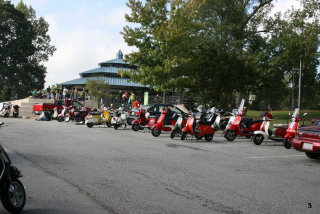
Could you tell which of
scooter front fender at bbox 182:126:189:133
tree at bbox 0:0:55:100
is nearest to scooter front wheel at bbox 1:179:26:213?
scooter front fender at bbox 182:126:189:133

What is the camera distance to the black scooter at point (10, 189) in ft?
14.2

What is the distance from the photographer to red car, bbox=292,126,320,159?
372 inches

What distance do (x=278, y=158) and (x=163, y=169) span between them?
13.4ft

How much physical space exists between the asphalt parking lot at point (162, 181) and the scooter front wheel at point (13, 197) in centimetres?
16

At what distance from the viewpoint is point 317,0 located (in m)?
27.8

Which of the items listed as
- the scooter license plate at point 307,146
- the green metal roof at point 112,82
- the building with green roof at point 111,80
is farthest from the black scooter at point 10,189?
the green metal roof at point 112,82

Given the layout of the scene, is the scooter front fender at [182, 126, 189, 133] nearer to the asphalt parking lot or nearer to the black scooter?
the asphalt parking lot

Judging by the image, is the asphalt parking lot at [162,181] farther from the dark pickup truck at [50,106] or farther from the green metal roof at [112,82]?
the green metal roof at [112,82]

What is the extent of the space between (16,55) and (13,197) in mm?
54463

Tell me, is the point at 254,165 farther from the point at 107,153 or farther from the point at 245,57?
the point at 245,57

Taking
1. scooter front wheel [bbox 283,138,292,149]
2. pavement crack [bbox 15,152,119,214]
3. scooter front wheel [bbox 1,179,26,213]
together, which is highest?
scooter front wheel [bbox 283,138,292,149]

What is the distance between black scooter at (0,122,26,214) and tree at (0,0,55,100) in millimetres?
51808

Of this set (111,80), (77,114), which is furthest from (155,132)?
(111,80)

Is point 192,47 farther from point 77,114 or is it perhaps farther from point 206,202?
point 206,202
